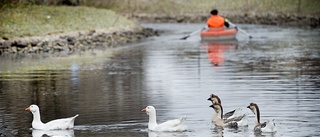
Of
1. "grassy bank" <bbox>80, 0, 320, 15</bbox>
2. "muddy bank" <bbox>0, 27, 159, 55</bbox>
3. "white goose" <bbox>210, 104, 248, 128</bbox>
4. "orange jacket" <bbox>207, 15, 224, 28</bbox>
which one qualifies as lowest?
"white goose" <bbox>210, 104, 248, 128</bbox>

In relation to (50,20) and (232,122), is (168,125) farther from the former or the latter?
(50,20)

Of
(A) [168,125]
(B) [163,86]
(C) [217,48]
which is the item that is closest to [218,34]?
(C) [217,48]

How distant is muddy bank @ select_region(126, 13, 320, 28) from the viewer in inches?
2653

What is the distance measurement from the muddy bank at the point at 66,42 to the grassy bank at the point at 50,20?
19.0 inches

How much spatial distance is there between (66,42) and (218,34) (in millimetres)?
8243

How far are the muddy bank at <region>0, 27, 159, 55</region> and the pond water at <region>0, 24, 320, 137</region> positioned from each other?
1.93 metres

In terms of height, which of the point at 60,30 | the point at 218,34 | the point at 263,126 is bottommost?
the point at 263,126

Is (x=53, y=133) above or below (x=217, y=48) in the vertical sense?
below

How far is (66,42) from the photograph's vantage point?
45812 millimetres

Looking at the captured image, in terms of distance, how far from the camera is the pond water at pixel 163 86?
2006 cm

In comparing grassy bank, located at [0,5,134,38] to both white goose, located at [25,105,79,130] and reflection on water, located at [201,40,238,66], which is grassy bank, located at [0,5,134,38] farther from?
white goose, located at [25,105,79,130]

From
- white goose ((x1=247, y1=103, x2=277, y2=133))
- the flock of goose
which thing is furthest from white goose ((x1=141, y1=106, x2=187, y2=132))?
white goose ((x1=247, y1=103, x2=277, y2=133))

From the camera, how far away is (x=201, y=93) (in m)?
25.4

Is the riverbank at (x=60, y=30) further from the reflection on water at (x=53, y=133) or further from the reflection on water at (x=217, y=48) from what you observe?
the reflection on water at (x=53, y=133)
